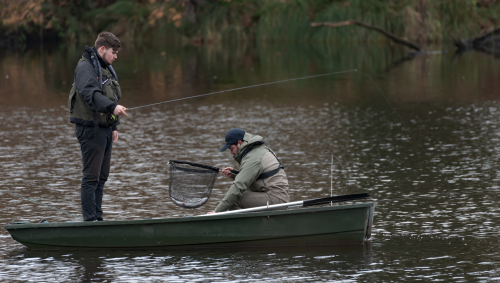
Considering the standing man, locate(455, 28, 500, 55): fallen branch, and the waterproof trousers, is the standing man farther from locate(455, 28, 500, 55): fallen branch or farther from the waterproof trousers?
locate(455, 28, 500, 55): fallen branch

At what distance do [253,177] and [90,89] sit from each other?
1.73m

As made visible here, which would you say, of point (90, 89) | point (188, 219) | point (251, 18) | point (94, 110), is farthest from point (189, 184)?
point (251, 18)

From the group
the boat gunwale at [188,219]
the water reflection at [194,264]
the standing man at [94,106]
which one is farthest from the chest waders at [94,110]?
the water reflection at [194,264]

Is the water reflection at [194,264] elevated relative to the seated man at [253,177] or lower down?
lower down

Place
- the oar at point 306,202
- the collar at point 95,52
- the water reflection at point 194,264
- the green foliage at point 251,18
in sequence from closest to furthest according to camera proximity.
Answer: the water reflection at point 194,264, the oar at point 306,202, the collar at point 95,52, the green foliage at point 251,18

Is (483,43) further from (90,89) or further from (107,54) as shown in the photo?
(90,89)

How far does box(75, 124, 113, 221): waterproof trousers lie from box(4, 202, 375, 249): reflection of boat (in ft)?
1.02

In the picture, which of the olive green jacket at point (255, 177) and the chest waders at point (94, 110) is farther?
the olive green jacket at point (255, 177)

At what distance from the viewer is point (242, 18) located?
44250mm

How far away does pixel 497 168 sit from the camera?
1108 centimetres

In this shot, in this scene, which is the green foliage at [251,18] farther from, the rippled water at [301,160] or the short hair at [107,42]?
the short hair at [107,42]

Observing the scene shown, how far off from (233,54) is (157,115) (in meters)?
18.5

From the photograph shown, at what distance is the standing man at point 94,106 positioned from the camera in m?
7.22

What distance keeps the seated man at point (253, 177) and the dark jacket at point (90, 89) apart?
1202mm
